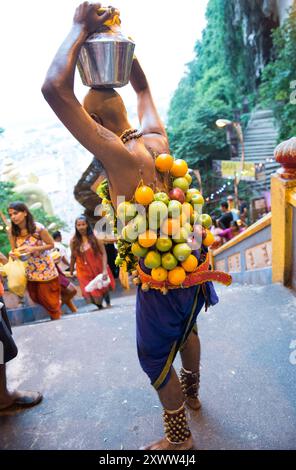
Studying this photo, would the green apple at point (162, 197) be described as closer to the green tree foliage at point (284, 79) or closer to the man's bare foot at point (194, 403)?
the man's bare foot at point (194, 403)

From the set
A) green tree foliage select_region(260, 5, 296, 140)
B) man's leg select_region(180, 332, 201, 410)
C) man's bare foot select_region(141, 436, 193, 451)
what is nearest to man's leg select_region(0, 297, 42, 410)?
man's bare foot select_region(141, 436, 193, 451)

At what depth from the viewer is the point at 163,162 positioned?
1822 mm

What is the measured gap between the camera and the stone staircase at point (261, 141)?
1670 cm

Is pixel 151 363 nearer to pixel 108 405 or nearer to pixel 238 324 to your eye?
pixel 108 405

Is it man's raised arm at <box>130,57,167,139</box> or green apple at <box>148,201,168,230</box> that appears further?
man's raised arm at <box>130,57,167,139</box>

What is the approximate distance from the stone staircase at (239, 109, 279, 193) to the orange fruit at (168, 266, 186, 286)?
1574cm

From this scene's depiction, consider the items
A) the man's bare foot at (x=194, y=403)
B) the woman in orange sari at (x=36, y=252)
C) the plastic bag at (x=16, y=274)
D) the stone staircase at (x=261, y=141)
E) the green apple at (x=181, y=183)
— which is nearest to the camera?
the green apple at (x=181, y=183)

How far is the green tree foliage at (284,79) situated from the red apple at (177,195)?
34.6ft

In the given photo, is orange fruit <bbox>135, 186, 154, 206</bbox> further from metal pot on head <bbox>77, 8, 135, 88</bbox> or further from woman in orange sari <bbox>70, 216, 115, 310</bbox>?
woman in orange sari <bbox>70, 216, 115, 310</bbox>

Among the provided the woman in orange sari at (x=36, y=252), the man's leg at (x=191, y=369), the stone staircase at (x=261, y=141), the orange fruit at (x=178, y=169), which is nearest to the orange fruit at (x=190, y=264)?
the orange fruit at (x=178, y=169)

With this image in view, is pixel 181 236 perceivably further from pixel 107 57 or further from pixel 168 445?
pixel 168 445

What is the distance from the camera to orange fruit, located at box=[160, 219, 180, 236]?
1.72 meters

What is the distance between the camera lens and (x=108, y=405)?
2355mm

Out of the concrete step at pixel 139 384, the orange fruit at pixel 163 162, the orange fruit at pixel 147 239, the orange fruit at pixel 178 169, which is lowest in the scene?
the concrete step at pixel 139 384
